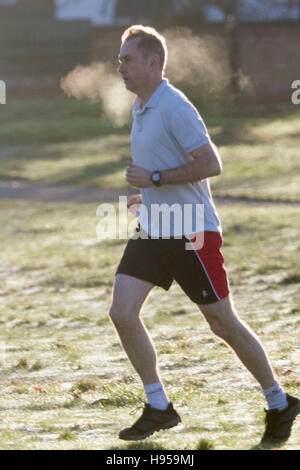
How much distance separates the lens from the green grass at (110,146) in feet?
57.4

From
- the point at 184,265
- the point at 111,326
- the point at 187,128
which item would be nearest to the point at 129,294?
the point at 184,265

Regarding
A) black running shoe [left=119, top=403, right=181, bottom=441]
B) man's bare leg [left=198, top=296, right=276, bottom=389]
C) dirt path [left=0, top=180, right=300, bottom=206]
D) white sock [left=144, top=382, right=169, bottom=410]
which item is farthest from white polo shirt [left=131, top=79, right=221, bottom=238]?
dirt path [left=0, top=180, right=300, bottom=206]

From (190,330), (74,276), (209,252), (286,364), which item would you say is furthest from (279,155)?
(209,252)

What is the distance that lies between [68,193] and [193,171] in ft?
41.8

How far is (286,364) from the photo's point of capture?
6250mm

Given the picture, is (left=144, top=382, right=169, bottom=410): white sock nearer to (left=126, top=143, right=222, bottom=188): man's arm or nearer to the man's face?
(left=126, top=143, right=222, bottom=188): man's arm

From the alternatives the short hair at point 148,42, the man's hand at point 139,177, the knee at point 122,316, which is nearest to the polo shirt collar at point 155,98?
the short hair at point 148,42

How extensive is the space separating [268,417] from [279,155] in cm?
1574

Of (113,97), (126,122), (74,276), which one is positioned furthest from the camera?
(113,97)

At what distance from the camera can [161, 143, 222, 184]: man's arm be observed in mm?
4441

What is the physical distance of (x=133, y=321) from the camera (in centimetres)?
462

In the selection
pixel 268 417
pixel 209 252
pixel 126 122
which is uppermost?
pixel 209 252

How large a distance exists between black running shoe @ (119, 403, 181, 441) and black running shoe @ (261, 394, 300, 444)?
45 cm
